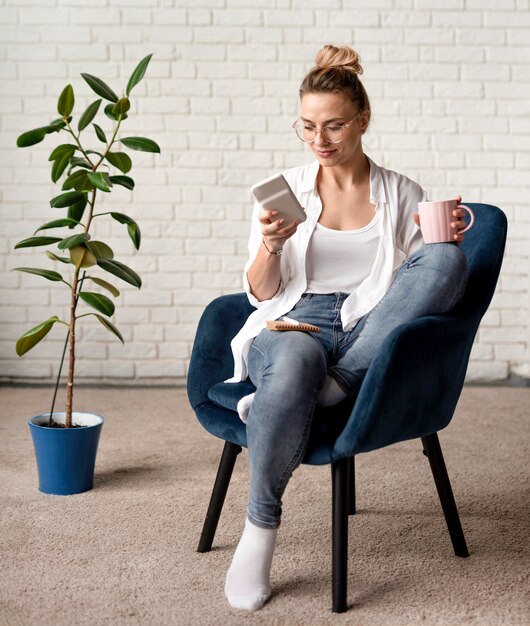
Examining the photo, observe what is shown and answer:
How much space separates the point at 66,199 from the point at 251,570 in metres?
1.18

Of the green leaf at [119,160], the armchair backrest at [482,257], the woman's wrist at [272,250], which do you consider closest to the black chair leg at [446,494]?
the armchair backrest at [482,257]

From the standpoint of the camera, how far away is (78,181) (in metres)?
2.32

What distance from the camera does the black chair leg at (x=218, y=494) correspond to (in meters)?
1.93

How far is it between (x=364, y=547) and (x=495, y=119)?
93.8 inches

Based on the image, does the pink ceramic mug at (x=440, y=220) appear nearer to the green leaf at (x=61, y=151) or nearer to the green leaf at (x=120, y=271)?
the green leaf at (x=120, y=271)

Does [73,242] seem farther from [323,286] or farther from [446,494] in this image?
[446,494]

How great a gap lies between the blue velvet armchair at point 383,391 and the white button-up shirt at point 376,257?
0.09 metres

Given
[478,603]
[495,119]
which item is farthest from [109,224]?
[478,603]

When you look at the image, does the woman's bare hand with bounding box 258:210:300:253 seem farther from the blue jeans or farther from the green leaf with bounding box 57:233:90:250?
Answer: the green leaf with bounding box 57:233:90:250

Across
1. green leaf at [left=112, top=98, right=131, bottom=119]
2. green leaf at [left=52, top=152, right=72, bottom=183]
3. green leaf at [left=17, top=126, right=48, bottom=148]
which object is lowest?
green leaf at [left=52, top=152, right=72, bottom=183]

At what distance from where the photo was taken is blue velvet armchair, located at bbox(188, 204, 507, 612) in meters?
1.60

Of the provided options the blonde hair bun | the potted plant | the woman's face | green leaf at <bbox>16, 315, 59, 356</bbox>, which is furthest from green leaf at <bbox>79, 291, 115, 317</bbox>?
the blonde hair bun

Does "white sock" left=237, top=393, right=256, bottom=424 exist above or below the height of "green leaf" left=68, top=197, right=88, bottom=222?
below

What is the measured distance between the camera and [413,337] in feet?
5.28
